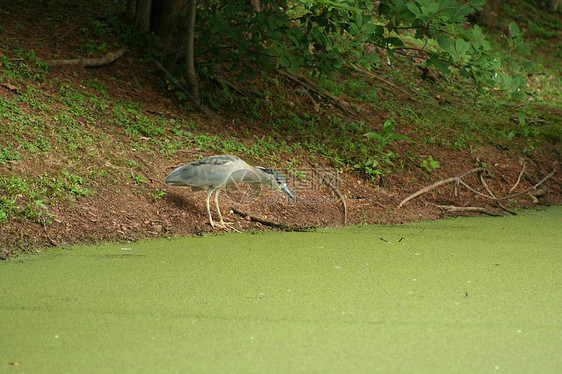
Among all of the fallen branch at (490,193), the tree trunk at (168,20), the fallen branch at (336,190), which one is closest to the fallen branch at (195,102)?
the tree trunk at (168,20)

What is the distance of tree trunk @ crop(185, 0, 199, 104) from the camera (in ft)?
17.8

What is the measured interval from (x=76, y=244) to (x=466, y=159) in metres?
4.16

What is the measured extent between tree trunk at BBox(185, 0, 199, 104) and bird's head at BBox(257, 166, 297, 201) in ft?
5.97

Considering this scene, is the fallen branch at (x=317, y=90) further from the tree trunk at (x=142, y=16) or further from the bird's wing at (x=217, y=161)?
the bird's wing at (x=217, y=161)

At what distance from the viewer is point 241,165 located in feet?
13.1

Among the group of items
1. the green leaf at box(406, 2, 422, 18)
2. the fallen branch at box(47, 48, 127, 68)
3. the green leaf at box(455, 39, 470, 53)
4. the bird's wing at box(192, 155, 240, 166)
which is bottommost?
the bird's wing at box(192, 155, 240, 166)

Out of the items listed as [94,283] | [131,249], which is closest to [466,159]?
[131,249]

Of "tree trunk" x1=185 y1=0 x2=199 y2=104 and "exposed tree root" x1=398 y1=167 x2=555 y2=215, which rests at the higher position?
"tree trunk" x1=185 y1=0 x2=199 y2=104

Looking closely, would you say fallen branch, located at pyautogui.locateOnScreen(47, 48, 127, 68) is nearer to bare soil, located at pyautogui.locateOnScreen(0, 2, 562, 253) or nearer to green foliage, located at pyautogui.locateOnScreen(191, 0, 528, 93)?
bare soil, located at pyautogui.locateOnScreen(0, 2, 562, 253)

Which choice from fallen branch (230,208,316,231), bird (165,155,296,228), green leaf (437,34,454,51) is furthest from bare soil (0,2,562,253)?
green leaf (437,34,454,51)

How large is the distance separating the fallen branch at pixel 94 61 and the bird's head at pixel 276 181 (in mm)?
2574

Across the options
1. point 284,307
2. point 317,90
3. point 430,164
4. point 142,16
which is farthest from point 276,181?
point 142,16

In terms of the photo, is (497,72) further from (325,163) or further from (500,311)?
(500,311)

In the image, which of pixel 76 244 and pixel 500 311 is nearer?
pixel 500 311
